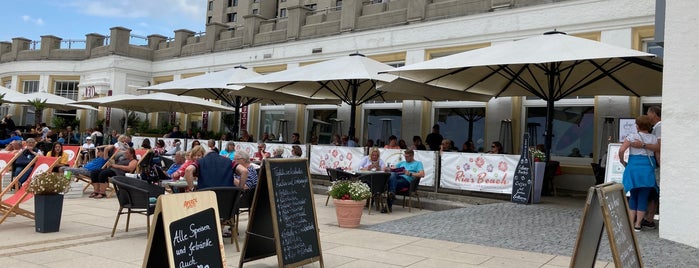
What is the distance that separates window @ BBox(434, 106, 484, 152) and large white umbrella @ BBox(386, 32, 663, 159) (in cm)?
261

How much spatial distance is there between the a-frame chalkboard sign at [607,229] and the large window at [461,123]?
36.3 ft

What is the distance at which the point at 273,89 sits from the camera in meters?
14.5

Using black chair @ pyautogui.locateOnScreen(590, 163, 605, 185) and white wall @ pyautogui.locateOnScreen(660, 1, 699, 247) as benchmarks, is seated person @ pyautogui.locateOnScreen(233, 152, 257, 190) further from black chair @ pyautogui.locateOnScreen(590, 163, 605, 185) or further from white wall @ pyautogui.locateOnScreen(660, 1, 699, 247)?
black chair @ pyautogui.locateOnScreen(590, 163, 605, 185)

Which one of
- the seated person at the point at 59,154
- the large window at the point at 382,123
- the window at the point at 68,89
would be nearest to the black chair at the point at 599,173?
the large window at the point at 382,123

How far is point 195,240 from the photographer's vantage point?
3.78m

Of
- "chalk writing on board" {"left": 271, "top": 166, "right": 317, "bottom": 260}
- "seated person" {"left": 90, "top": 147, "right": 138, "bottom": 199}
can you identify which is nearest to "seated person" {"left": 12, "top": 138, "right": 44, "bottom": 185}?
"seated person" {"left": 90, "top": 147, "right": 138, "bottom": 199}

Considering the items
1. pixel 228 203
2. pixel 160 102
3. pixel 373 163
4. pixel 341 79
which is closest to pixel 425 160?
pixel 373 163

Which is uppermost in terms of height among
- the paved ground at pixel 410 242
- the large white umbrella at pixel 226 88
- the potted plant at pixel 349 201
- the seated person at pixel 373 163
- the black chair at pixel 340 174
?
the large white umbrella at pixel 226 88

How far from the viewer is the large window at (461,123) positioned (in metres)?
15.5

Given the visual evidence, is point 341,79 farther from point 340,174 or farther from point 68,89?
point 68,89

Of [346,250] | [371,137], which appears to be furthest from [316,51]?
[346,250]

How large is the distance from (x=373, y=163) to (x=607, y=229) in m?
7.27

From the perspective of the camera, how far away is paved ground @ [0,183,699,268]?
5867mm

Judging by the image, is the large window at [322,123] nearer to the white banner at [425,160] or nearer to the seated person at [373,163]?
the white banner at [425,160]
